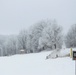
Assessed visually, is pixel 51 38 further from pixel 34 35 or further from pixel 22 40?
pixel 22 40

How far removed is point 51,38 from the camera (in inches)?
1986

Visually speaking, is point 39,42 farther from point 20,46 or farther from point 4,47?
point 4,47

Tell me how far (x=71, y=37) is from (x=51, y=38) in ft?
31.7

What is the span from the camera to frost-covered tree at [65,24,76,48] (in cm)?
5613

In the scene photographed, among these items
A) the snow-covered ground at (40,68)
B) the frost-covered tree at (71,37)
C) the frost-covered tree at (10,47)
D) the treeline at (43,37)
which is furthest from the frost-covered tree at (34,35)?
the snow-covered ground at (40,68)

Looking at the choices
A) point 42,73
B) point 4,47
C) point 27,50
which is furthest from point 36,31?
point 42,73

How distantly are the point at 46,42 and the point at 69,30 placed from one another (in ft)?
46.5

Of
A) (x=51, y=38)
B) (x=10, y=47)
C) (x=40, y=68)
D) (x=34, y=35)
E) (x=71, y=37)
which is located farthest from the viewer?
(x=10, y=47)

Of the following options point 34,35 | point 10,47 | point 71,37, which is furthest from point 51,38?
point 10,47

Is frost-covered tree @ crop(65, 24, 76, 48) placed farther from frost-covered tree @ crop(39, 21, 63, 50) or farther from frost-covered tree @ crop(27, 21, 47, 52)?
frost-covered tree @ crop(27, 21, 47, 52)

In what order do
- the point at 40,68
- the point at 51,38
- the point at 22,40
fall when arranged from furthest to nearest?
the point at 22,40 < the point at 51,38 < the point at 40,68

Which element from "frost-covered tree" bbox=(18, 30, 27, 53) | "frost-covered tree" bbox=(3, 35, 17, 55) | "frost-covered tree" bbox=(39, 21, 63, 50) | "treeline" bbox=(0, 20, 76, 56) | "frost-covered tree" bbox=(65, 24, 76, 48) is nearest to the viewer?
"frost-covered tree" bbox=(39, 21, 63, 50)

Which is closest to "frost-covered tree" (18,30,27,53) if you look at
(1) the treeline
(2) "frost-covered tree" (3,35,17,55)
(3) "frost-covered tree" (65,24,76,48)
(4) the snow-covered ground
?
(1) the treeline

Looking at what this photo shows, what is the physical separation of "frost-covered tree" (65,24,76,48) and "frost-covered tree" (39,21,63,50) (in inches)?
211
